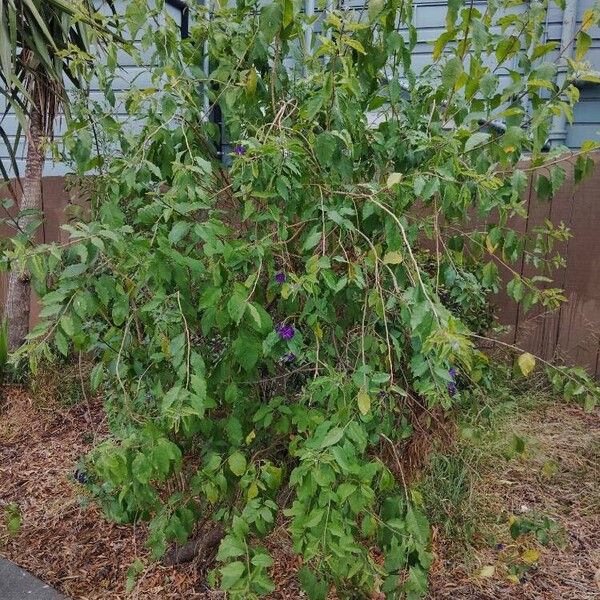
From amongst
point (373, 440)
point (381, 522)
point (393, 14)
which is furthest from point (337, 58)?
point (381, 522)

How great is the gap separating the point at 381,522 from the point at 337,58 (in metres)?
1.16

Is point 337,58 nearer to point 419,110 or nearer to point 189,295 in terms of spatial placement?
point 419,110

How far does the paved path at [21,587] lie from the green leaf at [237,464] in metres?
0.91

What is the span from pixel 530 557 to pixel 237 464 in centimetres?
114

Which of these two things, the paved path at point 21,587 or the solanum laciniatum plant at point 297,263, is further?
the paved path at point 21,587

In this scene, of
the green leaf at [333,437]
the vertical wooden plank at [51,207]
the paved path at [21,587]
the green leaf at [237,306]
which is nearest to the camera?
the green leaf at [333,437]

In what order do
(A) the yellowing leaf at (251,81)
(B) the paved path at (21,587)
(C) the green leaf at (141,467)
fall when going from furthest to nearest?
(B) the paved path at (21,587)
(A) the yellowing leaf at (251,81)
(C) the green leaf at (141,467)

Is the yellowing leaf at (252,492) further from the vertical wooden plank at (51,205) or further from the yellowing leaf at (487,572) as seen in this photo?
the vertical wooden plank at (51,205)

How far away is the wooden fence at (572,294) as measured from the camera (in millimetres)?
3527

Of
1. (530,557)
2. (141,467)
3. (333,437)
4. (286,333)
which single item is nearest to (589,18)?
(286,333)

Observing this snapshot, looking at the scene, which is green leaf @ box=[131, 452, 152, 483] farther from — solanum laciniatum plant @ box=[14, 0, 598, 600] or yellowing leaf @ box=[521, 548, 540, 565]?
yellowing leaf @ box=[521, 548, 540, 565]

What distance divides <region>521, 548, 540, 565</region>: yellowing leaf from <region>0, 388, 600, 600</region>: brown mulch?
60mm

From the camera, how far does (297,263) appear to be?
5.69ft

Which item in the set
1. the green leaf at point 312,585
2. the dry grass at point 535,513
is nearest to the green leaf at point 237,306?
the green leaf at point 312,585
